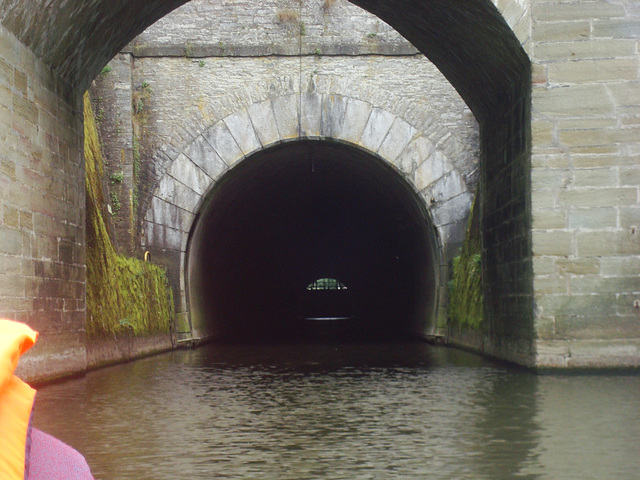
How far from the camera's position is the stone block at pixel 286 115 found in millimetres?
14219

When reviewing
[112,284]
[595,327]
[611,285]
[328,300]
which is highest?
[112,284]

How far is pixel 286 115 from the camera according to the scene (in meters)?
14.3

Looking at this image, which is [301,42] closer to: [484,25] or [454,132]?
[454,132]

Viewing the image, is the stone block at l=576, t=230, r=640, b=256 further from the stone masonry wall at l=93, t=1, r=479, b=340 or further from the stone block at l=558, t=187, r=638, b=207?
the stone masonry wall at l=93, t=1, r=479, b=340

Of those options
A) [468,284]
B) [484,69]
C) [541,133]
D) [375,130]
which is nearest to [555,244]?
[541,133]

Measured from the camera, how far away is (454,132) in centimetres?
1432

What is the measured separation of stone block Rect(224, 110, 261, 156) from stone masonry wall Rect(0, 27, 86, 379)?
4.61 metres

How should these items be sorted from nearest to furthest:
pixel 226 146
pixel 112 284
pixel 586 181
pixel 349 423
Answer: pixel 349 423 < pixel 586 181 < pixel 112 284 < pixel 226 146

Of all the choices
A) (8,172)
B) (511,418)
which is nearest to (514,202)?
(511,418)

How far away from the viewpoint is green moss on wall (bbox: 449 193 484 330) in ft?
40.0

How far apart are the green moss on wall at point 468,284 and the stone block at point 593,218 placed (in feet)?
11.9

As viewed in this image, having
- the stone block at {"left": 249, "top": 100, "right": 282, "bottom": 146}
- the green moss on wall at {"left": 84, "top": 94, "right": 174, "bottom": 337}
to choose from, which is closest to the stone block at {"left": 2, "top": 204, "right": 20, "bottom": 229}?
the green moss on wall at {"left": 84, "top": 94, "right": 174, "bottom": 337}

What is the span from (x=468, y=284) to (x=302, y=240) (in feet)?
51.1

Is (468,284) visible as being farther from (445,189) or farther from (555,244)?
(555,244)
